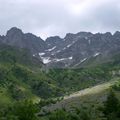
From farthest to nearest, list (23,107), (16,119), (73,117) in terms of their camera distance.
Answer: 1. (73,117)
2. (23,107)
3. (16,119)

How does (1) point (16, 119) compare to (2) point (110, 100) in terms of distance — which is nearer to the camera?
(1) point (16, 119)

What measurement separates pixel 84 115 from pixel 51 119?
12450mm

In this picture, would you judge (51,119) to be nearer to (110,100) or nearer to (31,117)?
(31,117)

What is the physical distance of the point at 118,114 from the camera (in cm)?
14438

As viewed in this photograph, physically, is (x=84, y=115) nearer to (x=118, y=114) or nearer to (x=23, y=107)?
(x=118, y=114)

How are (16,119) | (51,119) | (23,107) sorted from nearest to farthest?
(16,119) → (23,107) → (51,119)

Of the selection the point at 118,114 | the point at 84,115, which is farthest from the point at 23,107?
the point at 118,114

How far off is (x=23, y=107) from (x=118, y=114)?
3565 cm

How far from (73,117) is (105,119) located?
23.7m

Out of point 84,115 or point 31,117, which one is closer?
point 31,117

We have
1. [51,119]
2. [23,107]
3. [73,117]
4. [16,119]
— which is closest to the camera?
[16,119]

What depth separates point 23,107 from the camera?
135m

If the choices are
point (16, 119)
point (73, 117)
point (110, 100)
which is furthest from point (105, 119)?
point (16, 119)

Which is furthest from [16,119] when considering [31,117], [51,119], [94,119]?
[94,119]
